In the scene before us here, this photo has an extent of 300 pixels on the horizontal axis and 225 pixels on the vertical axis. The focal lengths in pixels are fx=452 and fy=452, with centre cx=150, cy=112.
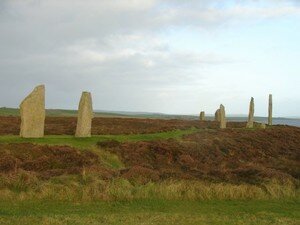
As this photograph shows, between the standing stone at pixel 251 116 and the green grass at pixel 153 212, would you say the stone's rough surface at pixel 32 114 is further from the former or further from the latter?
the standing stone at pixel 251 116

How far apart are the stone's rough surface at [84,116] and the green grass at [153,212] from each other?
16.1m

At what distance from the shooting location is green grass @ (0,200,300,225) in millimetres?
13992

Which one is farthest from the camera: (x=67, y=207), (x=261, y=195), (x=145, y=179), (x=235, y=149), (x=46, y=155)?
(x=235, y=149)

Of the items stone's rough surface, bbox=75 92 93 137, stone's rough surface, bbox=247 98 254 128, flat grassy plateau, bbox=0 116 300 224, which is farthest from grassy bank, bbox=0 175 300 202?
stone's rough surface, bbox=247 98 254 128

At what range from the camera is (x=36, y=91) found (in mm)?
30812

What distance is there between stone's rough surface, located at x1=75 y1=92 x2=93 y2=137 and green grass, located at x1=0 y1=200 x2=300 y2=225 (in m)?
16.1

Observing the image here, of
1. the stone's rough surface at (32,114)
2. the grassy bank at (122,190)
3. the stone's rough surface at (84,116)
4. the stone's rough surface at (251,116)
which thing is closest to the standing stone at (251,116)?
the stone's rough surface at (251,116)

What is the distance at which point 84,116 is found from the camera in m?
32.6

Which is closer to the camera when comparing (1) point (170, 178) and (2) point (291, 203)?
(2) point (291, 203)

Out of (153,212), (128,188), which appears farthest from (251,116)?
(153,212)

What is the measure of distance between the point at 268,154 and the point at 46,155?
65.3ft

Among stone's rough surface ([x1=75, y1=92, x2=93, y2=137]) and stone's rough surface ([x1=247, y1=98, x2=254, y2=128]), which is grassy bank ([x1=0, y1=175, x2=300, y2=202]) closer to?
stone's rough surface ([x1=75, y1=92, x2=93, y2=137])

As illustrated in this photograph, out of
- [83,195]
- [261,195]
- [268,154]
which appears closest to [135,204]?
[83,195]

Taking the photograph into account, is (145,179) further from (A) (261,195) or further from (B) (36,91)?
(B) (36,91)
